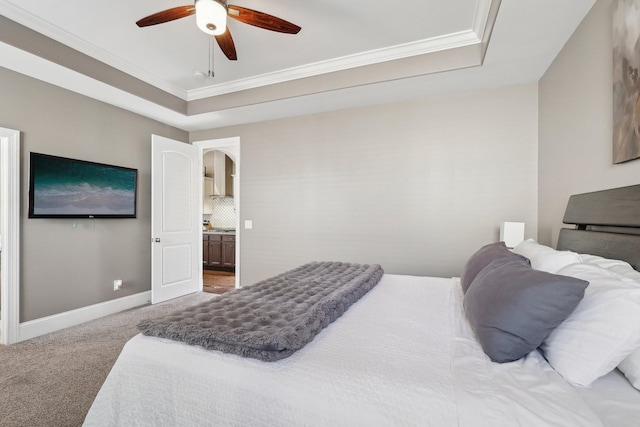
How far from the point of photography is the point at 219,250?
629 cm

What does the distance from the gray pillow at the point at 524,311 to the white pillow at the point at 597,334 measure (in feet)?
0.21

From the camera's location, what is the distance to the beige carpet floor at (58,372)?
181 cm

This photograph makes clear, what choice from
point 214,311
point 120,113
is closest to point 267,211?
point 120,113

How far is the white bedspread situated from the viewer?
0.83 meters

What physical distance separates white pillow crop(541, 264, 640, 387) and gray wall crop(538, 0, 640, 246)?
3.01ft

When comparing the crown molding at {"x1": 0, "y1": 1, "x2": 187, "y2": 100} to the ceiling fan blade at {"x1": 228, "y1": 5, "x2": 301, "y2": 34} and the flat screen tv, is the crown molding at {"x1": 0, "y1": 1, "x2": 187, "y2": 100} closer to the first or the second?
the flat screen tv

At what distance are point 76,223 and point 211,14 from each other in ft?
9.06

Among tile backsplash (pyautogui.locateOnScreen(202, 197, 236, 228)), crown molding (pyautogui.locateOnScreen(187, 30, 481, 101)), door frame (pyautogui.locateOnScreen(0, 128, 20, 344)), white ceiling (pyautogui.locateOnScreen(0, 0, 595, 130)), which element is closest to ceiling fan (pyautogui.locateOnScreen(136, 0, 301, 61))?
white ceiling (pyautogui.locateOnScreen(0, 0, 595, 130))

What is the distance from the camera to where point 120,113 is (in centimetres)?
373

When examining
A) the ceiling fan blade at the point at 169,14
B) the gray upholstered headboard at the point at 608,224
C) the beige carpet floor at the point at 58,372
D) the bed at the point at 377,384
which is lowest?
the beige carpet floor at the point at 58,372

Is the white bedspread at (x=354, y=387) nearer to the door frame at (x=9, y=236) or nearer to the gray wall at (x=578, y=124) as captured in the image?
the gray wall at (x=578, y=124)

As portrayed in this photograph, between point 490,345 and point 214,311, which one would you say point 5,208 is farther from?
point 490,345

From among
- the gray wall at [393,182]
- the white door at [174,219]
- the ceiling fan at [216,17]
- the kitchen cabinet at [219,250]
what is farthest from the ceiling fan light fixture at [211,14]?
the kitchen cabinet at [219,250]

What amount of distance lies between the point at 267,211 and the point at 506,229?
2844 mm
